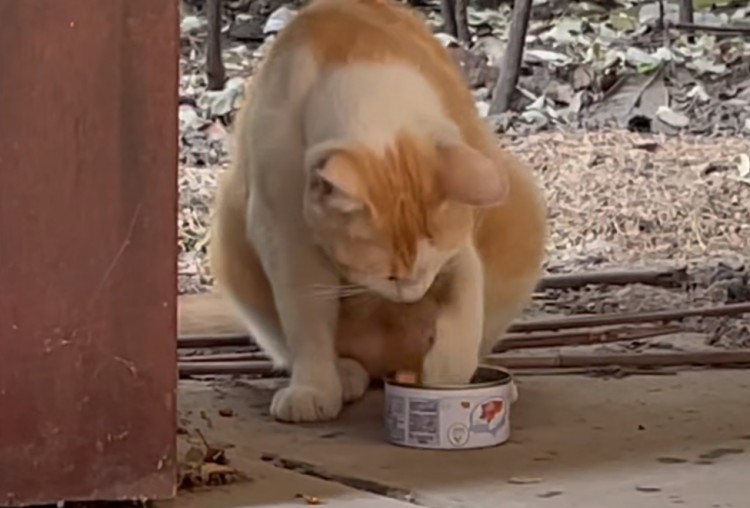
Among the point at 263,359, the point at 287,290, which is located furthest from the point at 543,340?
the point at 287,290

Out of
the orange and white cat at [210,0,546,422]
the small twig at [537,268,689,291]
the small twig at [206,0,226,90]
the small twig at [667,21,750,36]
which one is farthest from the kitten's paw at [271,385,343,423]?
the small twig at [667,21,750,36]

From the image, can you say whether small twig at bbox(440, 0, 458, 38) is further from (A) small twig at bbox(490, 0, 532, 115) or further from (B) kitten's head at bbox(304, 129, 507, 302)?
(B) kitten's head at bbox(304, 129, 507, 302)

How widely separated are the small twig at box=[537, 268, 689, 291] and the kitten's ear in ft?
3.88

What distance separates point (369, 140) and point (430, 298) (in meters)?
0.29

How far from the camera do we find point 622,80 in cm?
496

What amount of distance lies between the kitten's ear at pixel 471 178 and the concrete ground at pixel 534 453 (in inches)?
12.3

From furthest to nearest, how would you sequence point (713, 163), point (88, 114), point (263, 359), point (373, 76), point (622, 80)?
point (622, 80), point (713, 163), point (263, 359), point (373, 76), point (88, 114)

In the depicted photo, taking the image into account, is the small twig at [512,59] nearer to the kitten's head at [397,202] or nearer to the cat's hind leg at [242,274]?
the cat's hind leg at [242,274]

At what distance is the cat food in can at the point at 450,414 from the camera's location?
1.89 m

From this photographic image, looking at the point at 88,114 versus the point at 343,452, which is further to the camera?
the point at 343,452

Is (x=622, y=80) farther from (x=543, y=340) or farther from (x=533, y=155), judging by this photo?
(x=543, y=340)

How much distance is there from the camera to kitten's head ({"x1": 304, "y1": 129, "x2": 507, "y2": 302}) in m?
1.85

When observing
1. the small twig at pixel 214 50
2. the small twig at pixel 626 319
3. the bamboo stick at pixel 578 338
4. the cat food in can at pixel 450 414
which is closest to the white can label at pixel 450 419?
the cat food in can at pixel 450 414

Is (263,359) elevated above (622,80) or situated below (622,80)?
below
